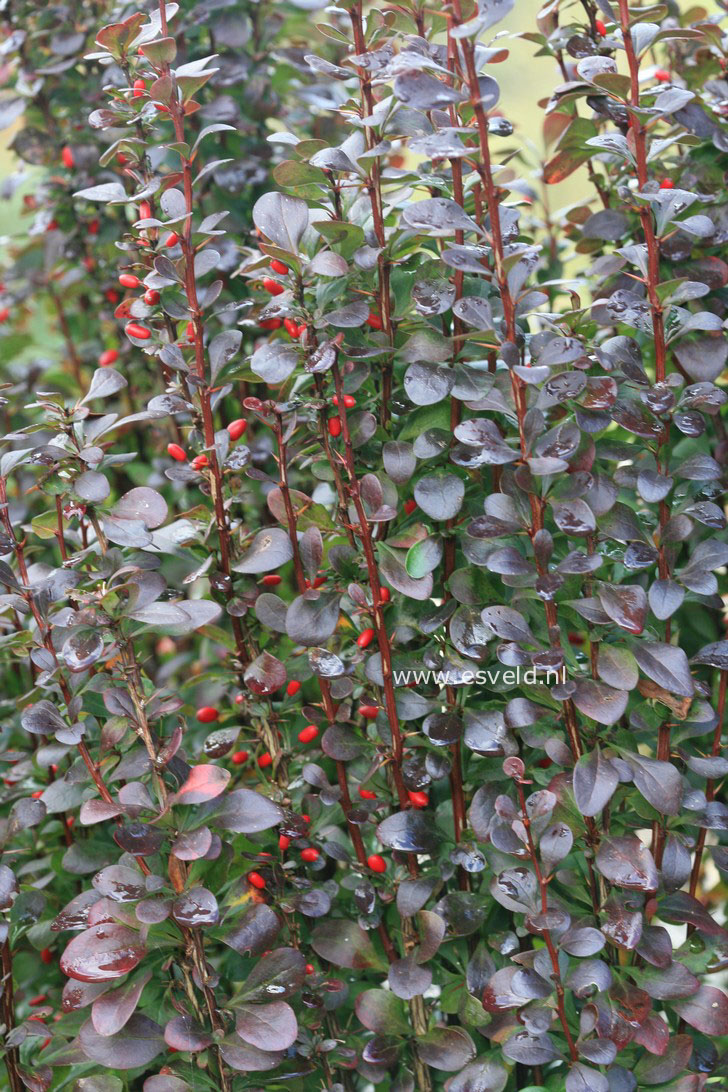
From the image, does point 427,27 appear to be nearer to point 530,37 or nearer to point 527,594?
point 530,37

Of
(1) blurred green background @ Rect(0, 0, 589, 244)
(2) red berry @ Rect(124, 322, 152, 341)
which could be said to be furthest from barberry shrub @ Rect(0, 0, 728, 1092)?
(1) blurred green background @ Rect(0, 0, 589, 244)

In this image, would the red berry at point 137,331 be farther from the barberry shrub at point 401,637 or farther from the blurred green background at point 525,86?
the blurred green background at point 525,86

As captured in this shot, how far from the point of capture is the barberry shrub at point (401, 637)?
0.97 metres

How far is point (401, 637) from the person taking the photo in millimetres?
1088

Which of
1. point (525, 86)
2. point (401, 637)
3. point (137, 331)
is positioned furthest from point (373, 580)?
point (525, 86)

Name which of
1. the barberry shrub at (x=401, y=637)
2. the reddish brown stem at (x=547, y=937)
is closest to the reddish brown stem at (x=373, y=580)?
the barberry shrub at (x=401, y=637)

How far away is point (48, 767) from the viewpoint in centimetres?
128

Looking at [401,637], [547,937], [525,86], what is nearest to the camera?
[547,937]

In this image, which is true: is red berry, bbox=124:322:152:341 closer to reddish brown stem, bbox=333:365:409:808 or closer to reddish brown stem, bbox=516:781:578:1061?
reddish brown stem, bbox=333:365:409:808

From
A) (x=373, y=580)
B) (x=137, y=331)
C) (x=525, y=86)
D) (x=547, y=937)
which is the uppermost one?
(x=137, y=331)

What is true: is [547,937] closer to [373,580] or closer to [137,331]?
[373,580]

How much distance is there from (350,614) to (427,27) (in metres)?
0.63

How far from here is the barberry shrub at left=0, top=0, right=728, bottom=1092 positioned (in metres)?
0.97

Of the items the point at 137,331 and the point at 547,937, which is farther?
the point at 137,331
